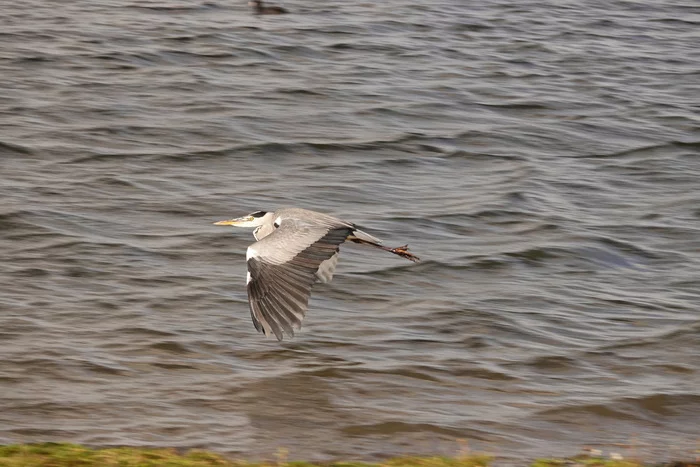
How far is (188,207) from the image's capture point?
10852mm

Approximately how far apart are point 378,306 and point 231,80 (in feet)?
23.0

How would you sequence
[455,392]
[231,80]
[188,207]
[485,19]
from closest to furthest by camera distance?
[455,392] → [188,207] → [231,80] → [485,19]

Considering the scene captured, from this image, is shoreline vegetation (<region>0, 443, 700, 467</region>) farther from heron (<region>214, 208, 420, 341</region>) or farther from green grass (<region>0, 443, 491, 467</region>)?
heron (<region>214, 208, 420, 341</region>)

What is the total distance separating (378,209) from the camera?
11047mm

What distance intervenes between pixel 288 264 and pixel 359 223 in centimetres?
382

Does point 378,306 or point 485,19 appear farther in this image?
point 485,19

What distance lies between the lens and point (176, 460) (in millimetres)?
5613

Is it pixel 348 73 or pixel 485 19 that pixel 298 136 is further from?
pixel 485 19

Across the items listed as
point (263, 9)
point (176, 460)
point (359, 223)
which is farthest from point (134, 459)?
point (263, 9)

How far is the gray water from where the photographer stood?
279 inches

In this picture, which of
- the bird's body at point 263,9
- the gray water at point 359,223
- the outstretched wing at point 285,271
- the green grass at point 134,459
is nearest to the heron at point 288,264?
the outstretched wing at point 285,271

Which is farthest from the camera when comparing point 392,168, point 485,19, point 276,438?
point 485,19

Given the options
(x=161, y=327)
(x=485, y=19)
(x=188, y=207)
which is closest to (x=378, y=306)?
(x=161, y=327)

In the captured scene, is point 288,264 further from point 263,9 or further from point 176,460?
point 263,9
